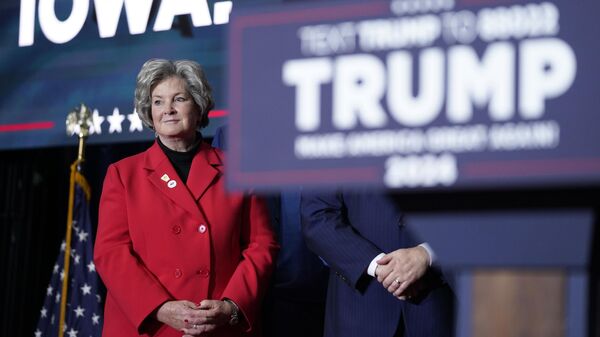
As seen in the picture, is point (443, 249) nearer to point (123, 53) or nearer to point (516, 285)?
point (516, 285)

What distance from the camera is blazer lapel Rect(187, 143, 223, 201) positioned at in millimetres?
3193

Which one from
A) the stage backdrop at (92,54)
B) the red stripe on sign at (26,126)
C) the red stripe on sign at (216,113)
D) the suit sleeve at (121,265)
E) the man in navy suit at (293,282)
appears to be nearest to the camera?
the suit sleeve at (121,265)

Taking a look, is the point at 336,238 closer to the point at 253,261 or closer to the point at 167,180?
the point at 253,261

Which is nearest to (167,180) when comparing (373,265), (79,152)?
(373,265)

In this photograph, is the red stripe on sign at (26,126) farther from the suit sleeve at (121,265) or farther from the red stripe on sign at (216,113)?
the suit sleeve at (121,265)

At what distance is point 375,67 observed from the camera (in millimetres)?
1445

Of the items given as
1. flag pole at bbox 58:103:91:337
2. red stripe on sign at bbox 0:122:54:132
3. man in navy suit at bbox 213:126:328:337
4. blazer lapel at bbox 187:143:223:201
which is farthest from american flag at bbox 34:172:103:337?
blazer lapel at bbox 187:143:223:201

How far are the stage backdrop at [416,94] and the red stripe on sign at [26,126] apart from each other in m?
2.82

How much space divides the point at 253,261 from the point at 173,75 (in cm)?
62

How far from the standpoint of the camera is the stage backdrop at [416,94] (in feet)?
4.49

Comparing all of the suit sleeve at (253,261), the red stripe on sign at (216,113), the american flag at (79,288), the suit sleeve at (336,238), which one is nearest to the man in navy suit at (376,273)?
the suit sleeve at (336,238)

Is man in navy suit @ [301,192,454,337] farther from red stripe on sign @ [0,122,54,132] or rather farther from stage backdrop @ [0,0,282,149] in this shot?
red stripe on sign @ [0,122,54,132]

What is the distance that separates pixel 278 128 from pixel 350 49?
0.15 m

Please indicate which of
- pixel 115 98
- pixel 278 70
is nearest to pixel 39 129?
pixel 115 98
